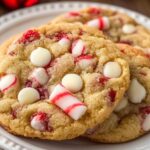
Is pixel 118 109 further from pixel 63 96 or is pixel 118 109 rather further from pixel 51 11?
pixel 51 11

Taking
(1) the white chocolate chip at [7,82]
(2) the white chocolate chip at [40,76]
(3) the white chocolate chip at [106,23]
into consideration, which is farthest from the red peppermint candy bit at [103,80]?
(3) the white chocolate chip at [106,23]

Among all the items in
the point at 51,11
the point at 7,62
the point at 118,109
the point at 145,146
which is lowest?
the point at 145,146

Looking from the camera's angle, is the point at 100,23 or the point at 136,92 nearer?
the point at 136,92

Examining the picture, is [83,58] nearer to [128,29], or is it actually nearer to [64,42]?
[64,42]

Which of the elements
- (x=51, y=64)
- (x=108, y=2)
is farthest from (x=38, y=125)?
(x=108, y=2)

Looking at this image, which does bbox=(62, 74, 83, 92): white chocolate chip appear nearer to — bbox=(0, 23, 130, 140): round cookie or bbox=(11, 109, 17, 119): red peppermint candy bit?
bbox=(0, 23, 130, 140): round cookie

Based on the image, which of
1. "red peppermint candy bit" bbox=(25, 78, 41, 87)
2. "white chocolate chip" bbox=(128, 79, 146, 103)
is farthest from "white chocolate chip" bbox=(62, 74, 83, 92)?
"white chocolate chip" bbox=(128, 79, 146, 103)

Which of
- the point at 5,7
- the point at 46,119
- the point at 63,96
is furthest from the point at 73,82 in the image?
the point at 5,7
